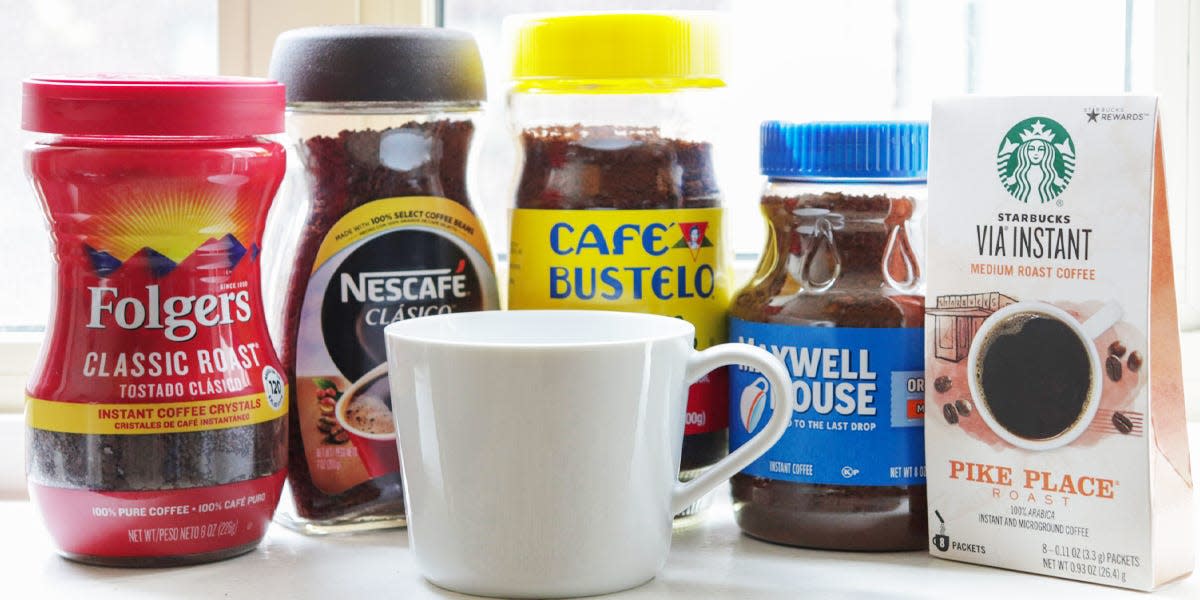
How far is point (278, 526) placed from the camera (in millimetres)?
820

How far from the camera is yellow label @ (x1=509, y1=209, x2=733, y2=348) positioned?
0.77 meters

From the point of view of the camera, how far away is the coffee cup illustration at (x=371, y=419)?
0.78 meters

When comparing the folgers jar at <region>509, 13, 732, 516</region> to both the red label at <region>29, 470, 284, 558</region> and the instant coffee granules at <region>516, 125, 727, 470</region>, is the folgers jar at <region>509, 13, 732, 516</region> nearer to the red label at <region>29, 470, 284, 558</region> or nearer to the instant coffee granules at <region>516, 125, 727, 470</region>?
the instant coffee granules at <region>516, 125, 727, 470</region>

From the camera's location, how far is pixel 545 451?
0.64 meters

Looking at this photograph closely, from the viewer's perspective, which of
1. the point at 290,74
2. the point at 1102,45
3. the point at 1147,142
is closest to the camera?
the point at 1147,142

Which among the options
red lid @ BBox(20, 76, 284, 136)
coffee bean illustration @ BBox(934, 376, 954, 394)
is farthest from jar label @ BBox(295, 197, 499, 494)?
coffee bean illustration @ BBox(934, 376, 954, 394)

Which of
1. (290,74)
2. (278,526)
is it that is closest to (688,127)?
(290,74)

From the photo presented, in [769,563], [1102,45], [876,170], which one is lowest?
[769,563]

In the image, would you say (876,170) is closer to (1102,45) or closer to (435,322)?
(435,322)

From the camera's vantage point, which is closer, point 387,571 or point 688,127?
point 387,571

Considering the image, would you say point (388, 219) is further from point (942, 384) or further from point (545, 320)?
point (942, 384)

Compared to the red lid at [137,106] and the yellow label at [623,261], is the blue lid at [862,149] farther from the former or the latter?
the red lid at [137,106]

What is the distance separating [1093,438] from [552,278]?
303mm

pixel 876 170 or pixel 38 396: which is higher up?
pixel 876 170
